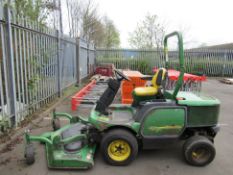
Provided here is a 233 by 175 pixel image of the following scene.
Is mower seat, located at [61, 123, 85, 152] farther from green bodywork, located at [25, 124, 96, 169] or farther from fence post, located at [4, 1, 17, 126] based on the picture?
fence post, located at [4, 1, 17, 126]

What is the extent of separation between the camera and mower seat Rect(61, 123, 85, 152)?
2.78 metres

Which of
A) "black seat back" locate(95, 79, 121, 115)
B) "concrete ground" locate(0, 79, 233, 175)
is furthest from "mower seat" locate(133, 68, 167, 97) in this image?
"concrete ground" locate(0, 79, 233, 175)

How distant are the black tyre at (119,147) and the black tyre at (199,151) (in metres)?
0.73

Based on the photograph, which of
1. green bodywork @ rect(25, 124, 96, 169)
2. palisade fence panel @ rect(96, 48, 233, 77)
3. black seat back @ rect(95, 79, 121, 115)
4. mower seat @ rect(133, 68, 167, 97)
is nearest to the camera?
green bodywork @ rect(25, 124, 96, 169)

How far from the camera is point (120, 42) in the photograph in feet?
121

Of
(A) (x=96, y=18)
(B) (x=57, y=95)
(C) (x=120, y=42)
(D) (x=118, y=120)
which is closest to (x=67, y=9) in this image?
(A) (x=96, y=18)

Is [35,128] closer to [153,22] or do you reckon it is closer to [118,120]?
[118,120]

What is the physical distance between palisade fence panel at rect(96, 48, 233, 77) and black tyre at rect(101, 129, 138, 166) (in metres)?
11.0

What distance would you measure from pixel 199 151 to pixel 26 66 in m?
3.54

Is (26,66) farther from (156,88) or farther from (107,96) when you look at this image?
(156,88)

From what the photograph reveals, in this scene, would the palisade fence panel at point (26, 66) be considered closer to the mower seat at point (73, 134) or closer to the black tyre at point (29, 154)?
the black tyre at point (29, 154)

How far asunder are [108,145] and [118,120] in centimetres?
40

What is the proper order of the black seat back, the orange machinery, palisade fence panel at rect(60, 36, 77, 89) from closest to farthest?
the black seat back, the orange machinery, palisade fence panel at rect(60, 36, 77, 89)

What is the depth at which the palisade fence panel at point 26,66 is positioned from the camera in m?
3.44
